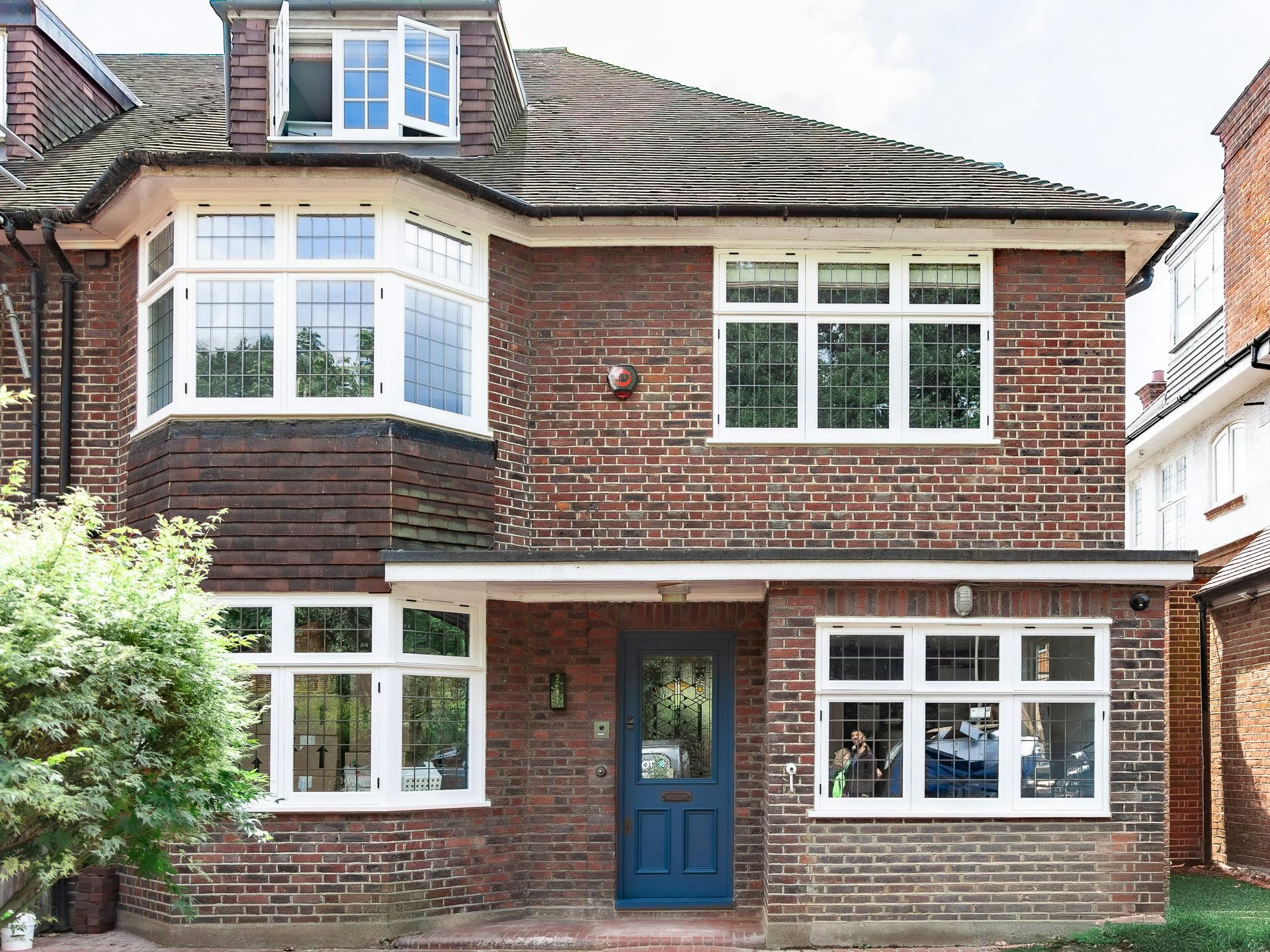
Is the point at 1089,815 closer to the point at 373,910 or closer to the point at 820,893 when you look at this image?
the point at 820,893

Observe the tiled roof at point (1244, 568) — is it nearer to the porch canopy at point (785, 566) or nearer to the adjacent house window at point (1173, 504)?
the adjacent house window at point (1173, 504)

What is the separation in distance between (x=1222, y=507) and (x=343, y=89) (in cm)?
1165

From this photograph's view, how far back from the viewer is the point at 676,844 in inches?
486

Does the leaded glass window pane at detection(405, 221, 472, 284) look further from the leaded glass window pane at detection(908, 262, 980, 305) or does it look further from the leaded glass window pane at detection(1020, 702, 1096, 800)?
the leaded glass window pane at detection(1020, 702, 1096, 800)

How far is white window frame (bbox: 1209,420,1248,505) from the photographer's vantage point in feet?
56.6

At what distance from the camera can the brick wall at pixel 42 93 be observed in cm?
1382

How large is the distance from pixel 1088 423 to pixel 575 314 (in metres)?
4.55

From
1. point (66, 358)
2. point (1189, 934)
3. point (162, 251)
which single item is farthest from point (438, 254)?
point (1189, 934)

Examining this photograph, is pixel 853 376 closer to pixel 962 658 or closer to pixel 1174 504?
pixel 962 658

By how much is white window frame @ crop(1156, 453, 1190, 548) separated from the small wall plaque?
35.7ft

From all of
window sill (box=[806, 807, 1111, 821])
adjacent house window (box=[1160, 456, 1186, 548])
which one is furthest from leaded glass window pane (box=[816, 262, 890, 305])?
adjacent house window (box=[1160, 456, 1186, 548])

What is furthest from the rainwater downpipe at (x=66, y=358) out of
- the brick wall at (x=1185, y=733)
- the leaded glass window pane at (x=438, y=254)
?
the brick wall at (x=1185, y=733)

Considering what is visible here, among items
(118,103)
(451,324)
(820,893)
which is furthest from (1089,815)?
(118,103)

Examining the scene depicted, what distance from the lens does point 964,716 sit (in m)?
11.5
